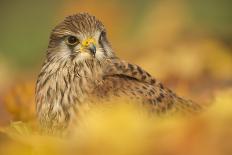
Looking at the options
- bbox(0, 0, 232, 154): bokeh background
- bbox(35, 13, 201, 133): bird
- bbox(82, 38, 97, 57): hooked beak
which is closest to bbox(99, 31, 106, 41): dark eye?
bbox(35, 13, 201, 133): bird

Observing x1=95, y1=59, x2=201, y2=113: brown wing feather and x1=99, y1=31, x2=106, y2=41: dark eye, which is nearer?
x1=95, y1=59, x2=201, y2=113: brown wing feather

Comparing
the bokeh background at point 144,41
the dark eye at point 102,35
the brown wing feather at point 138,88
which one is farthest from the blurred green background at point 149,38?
the dark eye at point 102,35

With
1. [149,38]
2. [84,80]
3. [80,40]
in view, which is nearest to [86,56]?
[80,40]

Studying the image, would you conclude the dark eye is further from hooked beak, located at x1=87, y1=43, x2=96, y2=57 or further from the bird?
hooked beak, located at x1=87, y1=43, x2=96, y2=57

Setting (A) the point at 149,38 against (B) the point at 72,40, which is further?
(A) the point at 149,38

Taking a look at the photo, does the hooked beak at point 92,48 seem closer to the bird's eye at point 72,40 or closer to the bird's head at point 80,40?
the bird's head at point 80,40

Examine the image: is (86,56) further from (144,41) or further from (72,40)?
(144,41)

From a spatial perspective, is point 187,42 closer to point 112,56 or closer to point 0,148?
point 112,56
